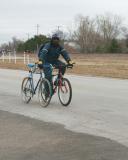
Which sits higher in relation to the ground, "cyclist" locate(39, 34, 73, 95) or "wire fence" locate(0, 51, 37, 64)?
"cyclist" locate(39, 34, 73, 95)

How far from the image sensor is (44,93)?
39.8ft

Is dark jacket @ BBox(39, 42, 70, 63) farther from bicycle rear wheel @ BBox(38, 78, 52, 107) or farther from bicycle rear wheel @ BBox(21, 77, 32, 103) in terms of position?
bicycle rear wheel @ BBox(21, 77, 32, 103)

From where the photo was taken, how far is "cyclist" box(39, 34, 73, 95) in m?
11.9

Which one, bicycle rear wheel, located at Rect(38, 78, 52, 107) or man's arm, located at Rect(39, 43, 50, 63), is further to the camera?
bicycle rear wheel, located at Rect(38, 78, 52, 107)

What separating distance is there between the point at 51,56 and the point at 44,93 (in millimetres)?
906

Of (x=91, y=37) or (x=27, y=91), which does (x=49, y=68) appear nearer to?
(x=27, y=91)

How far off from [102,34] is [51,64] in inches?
3921

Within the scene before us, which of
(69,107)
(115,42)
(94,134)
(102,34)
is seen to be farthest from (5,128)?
(102,34)

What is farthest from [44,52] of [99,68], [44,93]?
[99,68]

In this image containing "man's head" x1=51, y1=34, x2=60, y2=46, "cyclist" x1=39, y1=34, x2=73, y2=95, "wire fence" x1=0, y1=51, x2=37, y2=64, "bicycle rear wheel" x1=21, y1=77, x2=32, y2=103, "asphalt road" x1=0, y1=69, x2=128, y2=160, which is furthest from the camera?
"wire fence" x1=0, y1=51, x2=37, y2=64

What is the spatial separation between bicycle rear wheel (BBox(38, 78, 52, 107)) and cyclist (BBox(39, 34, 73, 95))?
5.5 inches

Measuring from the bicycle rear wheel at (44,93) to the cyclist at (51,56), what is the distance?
14 cm

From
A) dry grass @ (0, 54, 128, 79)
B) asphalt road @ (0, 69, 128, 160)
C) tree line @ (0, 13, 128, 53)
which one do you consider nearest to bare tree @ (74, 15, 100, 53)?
tree line @ (0, 13, 128, 53)

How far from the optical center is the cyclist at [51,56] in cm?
1186
